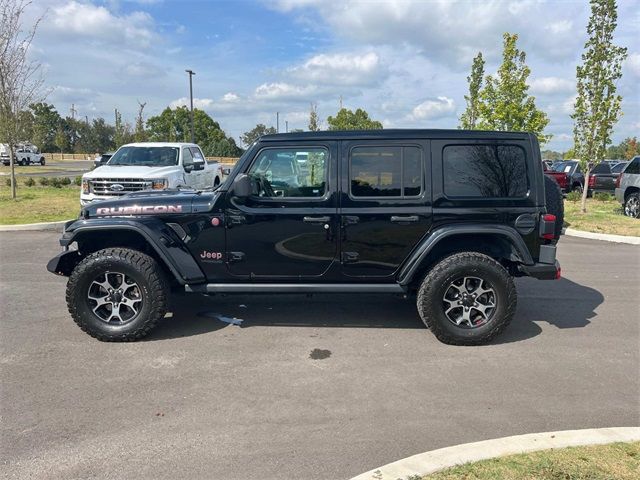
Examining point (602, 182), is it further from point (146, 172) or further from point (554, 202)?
point (146, 172)

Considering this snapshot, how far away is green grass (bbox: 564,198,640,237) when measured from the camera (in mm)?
11593

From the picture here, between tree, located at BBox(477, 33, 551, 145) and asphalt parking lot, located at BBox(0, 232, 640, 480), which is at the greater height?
tree, located at BBox(477, 33, 551, 145)

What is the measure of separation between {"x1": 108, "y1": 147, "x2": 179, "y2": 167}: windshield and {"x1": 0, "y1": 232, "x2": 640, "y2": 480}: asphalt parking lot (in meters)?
6.10

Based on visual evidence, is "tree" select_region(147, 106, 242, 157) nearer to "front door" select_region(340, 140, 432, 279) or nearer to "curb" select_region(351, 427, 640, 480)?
"front door" select_region(340, 140, 432, 279)

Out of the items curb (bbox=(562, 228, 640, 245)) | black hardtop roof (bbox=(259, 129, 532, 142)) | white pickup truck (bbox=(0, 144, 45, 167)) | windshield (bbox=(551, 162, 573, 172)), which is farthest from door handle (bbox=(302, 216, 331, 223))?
white pickup truck (bbox=(0, 144, 45, 167))

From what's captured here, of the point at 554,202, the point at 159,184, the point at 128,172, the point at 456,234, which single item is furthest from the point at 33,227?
the point at 554,202

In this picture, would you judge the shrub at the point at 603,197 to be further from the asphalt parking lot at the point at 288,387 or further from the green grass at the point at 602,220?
the asphalt parking lot at the point at 288,387

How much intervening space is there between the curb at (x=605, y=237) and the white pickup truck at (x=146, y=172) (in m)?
8.60

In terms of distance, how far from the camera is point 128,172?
10.6 m

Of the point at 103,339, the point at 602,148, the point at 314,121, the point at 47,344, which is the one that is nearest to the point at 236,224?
the point at 103,339

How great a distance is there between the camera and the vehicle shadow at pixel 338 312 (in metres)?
5.22

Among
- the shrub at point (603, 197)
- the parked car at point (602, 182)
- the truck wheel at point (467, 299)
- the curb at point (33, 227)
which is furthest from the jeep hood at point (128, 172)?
the parked car at point (602, 182)

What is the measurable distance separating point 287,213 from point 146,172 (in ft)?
22.7

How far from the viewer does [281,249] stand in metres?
4.75
